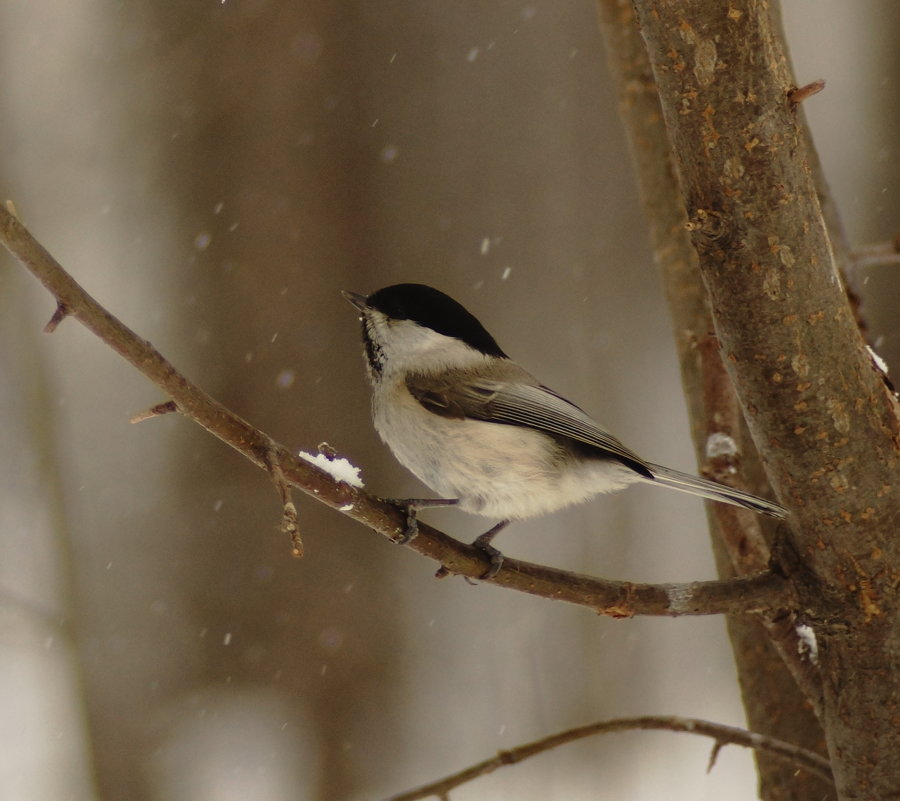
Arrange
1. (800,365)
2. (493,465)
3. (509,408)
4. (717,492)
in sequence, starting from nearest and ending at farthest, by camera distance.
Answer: (800,365) < (717,492) < (493,465) < (509,408)

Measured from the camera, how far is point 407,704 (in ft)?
13.4

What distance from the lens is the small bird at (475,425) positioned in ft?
6.55

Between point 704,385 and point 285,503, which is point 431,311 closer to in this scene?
point 704,385

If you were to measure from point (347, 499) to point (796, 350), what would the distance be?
31.0 inches

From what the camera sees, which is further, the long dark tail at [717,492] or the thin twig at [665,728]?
the thin twig at [665,728]

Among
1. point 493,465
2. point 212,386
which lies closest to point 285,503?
point 493,465

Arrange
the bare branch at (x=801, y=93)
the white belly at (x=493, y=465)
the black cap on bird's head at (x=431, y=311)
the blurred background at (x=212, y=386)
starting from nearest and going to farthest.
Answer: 1. the bare branch at (x=801, y=93)
2. the white belly at (x=493, y=465)
3. the black cap on bird's head at (x=431, y=311)
4. the blurred background at (x=212, y=386)

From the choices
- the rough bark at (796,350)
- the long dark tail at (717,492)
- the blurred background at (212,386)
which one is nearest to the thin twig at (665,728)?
the rough bark at (796,350)

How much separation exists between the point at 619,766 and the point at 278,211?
3.27 metres

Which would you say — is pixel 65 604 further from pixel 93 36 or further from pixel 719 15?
pixel 719 15

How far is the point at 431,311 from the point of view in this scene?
6.96 ft

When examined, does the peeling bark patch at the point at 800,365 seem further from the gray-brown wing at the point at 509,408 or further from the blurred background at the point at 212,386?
the blurred background at the point at 212,386

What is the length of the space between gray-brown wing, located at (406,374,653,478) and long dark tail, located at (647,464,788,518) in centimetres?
14

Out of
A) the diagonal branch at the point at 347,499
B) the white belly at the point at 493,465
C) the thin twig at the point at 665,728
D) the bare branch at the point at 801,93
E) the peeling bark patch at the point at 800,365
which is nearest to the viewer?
the diagonal branch at the point at 347,499
